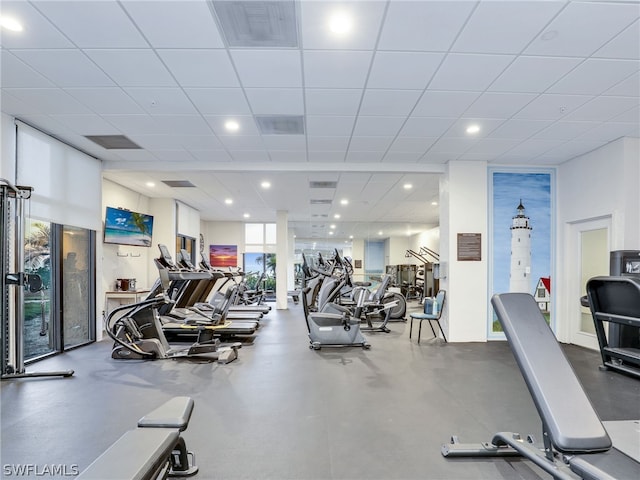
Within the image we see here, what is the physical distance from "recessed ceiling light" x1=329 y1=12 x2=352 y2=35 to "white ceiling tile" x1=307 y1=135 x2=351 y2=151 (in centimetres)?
230

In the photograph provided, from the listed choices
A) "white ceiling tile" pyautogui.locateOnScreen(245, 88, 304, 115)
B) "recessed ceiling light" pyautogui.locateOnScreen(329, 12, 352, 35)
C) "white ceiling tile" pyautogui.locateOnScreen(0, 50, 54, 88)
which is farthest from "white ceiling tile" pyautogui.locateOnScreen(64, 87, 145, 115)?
"recessed ceiling light" pyautogui.locateOnScreen(329, 12, 352, 35)

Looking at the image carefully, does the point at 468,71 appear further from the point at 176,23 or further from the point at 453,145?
the point at 176,23

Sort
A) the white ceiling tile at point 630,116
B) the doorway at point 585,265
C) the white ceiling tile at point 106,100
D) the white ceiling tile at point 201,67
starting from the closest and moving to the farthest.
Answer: the white ceiling tile at point 201,67 → the white ceiling tile at point 106,100 → the white ceiling tile at point 630,116 → the doorway at point 585,265

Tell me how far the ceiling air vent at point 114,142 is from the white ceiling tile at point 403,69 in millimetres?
3728

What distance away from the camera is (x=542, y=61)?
3162 mm

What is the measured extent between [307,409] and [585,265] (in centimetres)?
527

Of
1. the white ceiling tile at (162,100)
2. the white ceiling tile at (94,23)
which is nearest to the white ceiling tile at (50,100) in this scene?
the white ceiling tile at (162,100)

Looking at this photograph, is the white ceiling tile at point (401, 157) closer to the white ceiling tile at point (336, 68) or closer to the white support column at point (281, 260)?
the white ceiling tile at point (336, 68)

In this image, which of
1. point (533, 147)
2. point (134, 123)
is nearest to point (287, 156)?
point (134, 123)

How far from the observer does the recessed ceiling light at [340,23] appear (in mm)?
2623

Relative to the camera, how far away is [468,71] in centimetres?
334

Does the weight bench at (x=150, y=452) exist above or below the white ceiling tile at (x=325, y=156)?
below

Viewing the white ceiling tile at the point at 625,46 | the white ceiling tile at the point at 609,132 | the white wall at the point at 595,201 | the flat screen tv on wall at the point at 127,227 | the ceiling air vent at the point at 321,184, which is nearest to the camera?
the white ceiling tile at the point at 625,46

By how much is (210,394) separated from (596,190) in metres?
6.03
